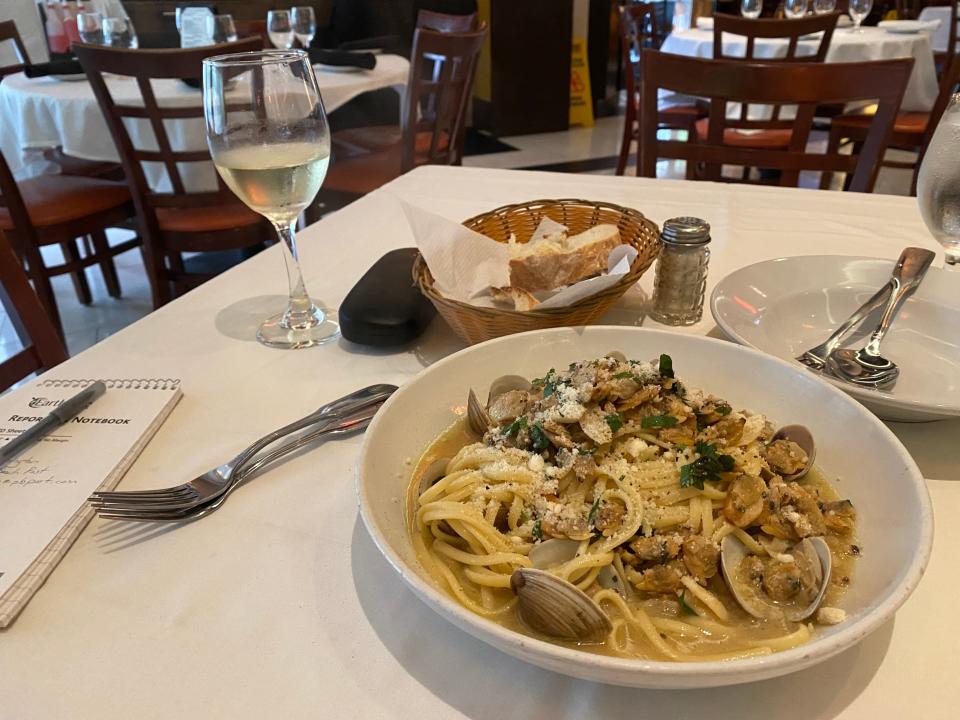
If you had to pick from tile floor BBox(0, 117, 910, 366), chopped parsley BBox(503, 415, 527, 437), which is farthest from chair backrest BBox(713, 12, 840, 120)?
chopped parsley BBox(503, 415, 527, 437)

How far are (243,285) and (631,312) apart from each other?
2.58 ft

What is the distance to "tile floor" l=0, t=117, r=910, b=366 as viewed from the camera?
11.3 ft

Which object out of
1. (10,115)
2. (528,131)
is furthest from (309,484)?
(528,131)

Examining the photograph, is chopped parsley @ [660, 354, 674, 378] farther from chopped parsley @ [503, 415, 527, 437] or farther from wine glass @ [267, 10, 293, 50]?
wine glass @ [267, 10, 293, 50]

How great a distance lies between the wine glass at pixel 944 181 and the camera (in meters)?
1.01

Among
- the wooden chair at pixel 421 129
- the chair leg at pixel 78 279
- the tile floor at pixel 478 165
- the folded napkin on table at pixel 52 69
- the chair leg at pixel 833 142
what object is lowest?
the tile floor at pixel 478 165

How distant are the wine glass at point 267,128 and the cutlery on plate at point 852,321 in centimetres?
84

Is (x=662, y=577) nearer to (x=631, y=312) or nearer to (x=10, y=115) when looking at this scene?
(x=631, y=312)

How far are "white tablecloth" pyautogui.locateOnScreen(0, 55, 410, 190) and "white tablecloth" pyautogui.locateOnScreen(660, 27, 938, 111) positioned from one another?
2.17 meters

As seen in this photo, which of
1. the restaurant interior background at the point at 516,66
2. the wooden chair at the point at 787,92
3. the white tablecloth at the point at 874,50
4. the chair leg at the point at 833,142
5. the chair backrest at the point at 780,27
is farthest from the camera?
the restaurant interior background at the point at 516,66

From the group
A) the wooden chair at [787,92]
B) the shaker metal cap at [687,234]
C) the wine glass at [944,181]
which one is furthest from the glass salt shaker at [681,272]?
the wooden chair at [787,92]

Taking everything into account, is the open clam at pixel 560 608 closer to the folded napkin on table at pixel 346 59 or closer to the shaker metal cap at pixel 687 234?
the shaker metal cap at pixel 687 234

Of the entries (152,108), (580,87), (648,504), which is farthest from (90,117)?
(580,87)

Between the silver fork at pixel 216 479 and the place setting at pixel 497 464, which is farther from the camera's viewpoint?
the silver fork at pixel 216 479
